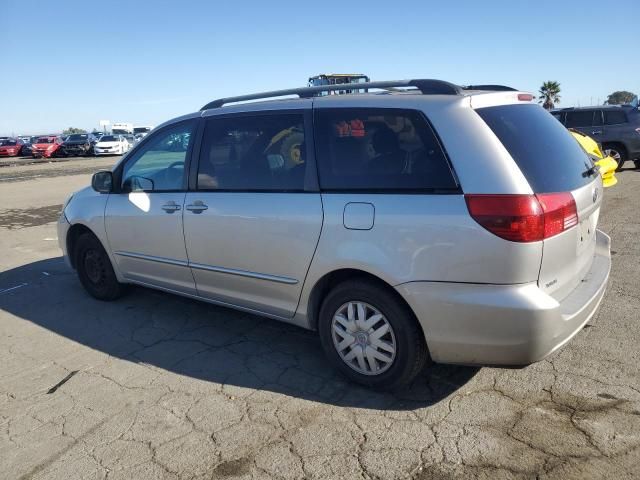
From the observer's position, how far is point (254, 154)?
380 cm

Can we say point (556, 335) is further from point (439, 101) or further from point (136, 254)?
point (136, 254)

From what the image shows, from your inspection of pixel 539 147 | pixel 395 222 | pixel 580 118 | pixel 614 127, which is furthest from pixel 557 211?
pixel 580 118

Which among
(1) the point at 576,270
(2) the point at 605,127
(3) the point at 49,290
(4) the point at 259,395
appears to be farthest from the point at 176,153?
(2) the point at 605,127

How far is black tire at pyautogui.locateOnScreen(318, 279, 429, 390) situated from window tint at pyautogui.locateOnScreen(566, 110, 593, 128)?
515 inches

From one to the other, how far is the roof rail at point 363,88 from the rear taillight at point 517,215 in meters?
0.80

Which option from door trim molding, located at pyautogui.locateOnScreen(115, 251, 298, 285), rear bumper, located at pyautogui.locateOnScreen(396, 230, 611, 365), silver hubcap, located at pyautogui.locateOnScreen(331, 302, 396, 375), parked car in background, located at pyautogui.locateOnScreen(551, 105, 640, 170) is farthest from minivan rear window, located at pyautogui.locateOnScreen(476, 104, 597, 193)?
parked car in background, located at pyautogui.locateOnScreen(551, 105, 640, 170)

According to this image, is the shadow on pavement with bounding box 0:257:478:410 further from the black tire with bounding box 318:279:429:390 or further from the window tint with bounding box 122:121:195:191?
the window tint with bounding box 122:121:195:191

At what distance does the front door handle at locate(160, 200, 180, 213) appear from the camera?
4160 millimetres

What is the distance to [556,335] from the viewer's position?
2803 millimetres

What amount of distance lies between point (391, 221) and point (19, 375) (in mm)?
2883

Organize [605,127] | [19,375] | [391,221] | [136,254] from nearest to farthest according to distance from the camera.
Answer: [391,221]
[19,375]
[136,254]
[605,127]

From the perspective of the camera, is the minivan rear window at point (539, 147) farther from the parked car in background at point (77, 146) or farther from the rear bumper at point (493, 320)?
the parked car in background at point (77, 146)

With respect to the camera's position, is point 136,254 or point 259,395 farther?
point 136,254

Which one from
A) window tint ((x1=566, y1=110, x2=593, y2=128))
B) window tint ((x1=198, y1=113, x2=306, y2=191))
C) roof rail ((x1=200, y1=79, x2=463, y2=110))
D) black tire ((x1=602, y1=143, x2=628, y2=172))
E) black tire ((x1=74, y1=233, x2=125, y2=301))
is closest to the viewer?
roof rail ((x1=200, y1=79, x2=463, y2=110))
